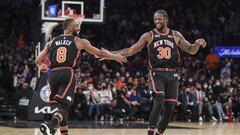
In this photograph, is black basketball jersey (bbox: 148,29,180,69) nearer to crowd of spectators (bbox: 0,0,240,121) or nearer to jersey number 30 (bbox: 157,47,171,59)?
jersey number 30 (bbox: 157,47,171,59)

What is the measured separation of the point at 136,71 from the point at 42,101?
6.98m

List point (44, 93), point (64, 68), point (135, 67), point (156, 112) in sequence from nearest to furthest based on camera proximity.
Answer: point (156, 112)
point (64, 68)
point (44, 93)
point (135, 67)

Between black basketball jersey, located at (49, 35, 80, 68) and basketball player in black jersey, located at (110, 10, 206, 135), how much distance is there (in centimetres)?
98

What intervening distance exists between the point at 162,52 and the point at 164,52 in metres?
0.03

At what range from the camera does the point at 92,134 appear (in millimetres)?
12297

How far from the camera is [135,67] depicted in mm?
22891

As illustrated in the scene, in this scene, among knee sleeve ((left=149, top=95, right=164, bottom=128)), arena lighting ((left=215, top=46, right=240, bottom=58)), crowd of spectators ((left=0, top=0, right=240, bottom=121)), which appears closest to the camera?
knee sleeve ((left=149, top=95, right=164, bottom=128))

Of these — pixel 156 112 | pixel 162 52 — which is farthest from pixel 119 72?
pixel 156 112

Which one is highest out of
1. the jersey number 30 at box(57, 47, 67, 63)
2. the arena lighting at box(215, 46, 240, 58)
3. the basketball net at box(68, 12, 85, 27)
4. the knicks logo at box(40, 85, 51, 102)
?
the basketball net at box(68, 12, 85, 27)

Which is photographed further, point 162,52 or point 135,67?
point 135,67

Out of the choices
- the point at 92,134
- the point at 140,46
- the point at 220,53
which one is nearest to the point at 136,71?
A: the point at 220,53

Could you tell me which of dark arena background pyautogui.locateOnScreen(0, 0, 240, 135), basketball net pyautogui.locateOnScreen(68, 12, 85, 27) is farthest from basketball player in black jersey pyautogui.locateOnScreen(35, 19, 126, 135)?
basketball net pyautogui.locateOnScreen(68, 12, 85, 27)

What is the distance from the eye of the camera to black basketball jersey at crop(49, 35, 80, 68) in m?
8.40

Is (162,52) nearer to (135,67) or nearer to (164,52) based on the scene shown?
(164,52)
